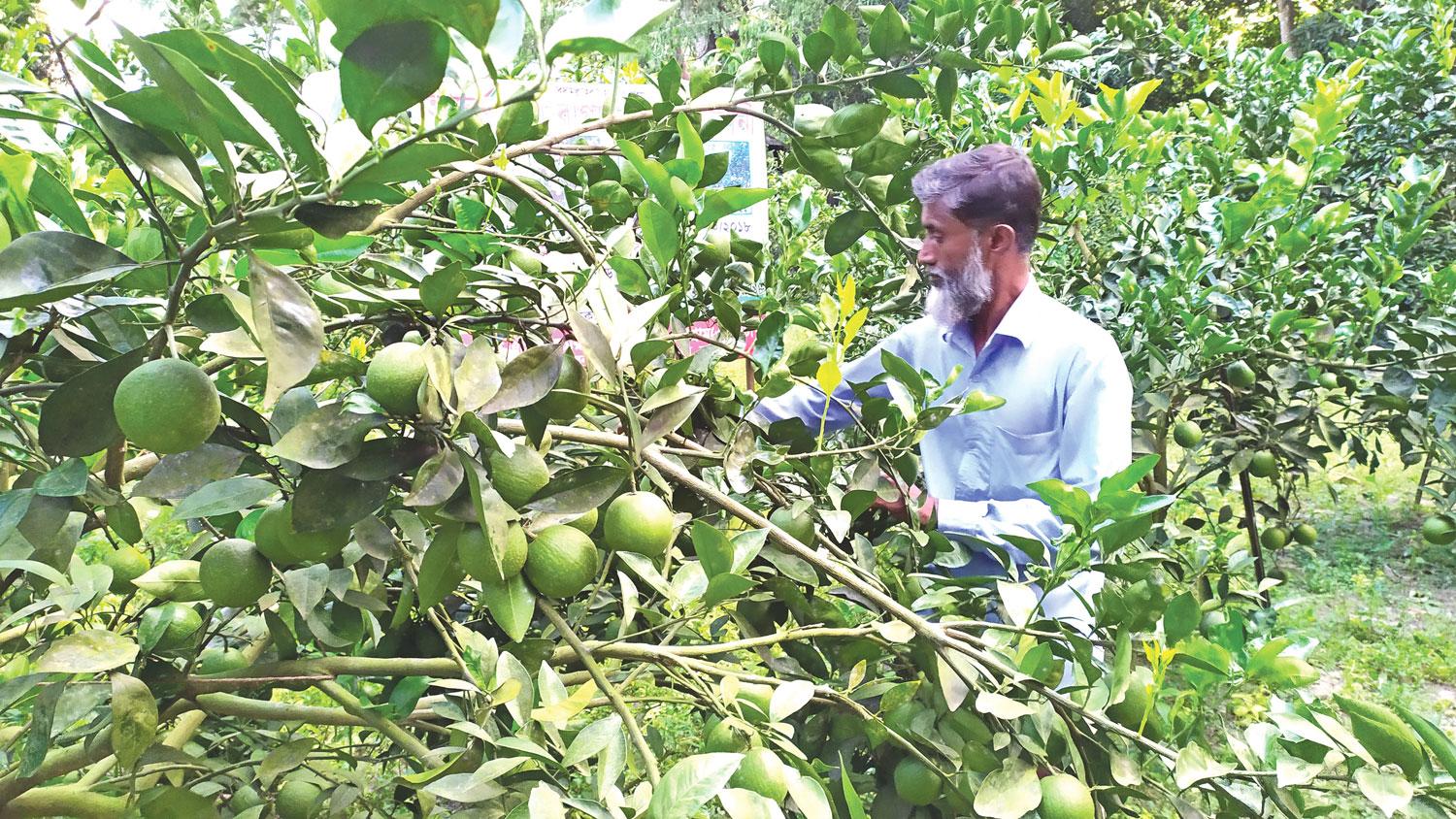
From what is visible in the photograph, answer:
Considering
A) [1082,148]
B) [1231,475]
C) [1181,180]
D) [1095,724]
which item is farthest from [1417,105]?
[1095,724]

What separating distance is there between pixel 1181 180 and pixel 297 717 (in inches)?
108

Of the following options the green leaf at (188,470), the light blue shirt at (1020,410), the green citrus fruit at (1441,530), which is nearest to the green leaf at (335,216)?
the green leaf at (188,470)

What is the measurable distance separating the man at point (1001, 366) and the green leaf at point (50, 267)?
1188 millimetres

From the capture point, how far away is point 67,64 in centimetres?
58

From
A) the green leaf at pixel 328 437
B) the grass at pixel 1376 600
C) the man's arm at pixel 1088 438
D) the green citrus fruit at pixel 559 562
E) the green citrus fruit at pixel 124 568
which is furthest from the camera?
the grass at pixel 1376 600

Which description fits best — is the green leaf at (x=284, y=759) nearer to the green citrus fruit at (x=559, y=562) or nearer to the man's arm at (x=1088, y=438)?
the green citrus fruit at (x=559, y=562)

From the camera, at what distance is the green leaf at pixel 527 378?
63 centimetres

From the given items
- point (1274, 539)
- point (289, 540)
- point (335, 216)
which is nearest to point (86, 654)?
point (289, 540)

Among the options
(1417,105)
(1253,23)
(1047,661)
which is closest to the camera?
(1047,661)

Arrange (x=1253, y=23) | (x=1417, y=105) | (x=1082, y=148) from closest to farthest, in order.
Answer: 1. (x=1082, y=148)
2. (x=1417, y=105)
3. (x=1253, y=23)

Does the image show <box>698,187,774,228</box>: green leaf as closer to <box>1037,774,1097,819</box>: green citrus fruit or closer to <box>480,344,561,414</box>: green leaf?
<box>480,344,561,414</box>: green leaf

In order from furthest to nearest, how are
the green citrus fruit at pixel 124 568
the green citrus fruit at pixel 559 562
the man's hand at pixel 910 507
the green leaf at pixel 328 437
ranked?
the man's hand at pixel 910 507 < the green citrus fruit at pixel 124 568 < the green citrus fruit at pixel 559 562 < the green leaf at pixel 328 437

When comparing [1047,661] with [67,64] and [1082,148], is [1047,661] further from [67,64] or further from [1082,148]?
[1082,148]

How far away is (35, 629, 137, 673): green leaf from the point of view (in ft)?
2.09
